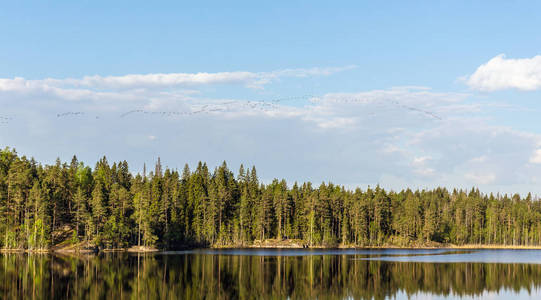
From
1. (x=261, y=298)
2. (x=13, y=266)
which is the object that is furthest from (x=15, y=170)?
(x=261, y=298)

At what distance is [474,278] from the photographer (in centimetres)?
8844

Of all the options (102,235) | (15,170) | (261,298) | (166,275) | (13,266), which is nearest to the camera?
(261,298)

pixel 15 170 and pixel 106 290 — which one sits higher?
pixel 15 170

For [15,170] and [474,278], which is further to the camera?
[15,170]

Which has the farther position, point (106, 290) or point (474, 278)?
point (474, 278)

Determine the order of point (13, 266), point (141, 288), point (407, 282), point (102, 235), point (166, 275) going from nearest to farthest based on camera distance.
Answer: point (141, 288) → point (407, 282) → point (166, 275) → point (13, 266) → point (102, 235)

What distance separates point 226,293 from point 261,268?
3141 centimetres

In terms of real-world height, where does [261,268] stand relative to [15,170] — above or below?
below

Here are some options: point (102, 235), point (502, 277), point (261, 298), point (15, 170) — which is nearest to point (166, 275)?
point (261, 298)

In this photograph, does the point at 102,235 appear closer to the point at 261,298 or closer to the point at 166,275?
the point at 166,275

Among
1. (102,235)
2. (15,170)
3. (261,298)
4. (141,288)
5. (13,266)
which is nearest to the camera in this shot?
(261,298)

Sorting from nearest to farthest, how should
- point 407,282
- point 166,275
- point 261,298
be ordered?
point 261,298 < point 407,282 < point 166,275

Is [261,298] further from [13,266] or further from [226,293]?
[13,266]

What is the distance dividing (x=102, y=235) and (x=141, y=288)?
8421 centimetres
